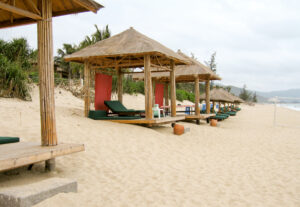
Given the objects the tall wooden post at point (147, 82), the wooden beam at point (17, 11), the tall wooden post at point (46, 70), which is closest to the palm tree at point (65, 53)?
the tall wooden post at point (147, 82)

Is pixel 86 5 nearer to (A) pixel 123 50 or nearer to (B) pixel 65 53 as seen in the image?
(A) pixel 123 50

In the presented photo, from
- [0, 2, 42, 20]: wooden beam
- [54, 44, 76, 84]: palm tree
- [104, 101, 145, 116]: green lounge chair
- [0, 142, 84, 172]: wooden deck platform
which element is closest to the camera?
[0, 142, 84, 172]: wooden deck platform

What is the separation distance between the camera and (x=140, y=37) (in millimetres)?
9398

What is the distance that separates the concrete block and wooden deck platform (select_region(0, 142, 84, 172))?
314 mm

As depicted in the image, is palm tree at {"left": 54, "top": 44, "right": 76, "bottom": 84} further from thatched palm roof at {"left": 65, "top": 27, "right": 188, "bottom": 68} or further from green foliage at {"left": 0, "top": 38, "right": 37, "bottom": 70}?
thatched palm roof at {"left": 65, "top": 27, "right": 188, "bottom": 68}

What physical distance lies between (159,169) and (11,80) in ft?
27.8

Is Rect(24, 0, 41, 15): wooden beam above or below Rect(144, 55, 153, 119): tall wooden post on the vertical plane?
above

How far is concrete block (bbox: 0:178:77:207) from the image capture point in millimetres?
2727

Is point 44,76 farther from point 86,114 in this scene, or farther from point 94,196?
point 86,114

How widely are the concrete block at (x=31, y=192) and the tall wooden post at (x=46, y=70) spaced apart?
948 millimetres

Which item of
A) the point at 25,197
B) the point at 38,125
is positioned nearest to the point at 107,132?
the point at 38,125

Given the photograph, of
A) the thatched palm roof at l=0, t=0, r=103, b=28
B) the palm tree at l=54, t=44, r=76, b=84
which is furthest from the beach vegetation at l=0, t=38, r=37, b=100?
the palm tree at l=54, t=44, r=76, b=84

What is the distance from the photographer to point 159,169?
5273 millimetres

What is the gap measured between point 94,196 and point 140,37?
6835 mm
